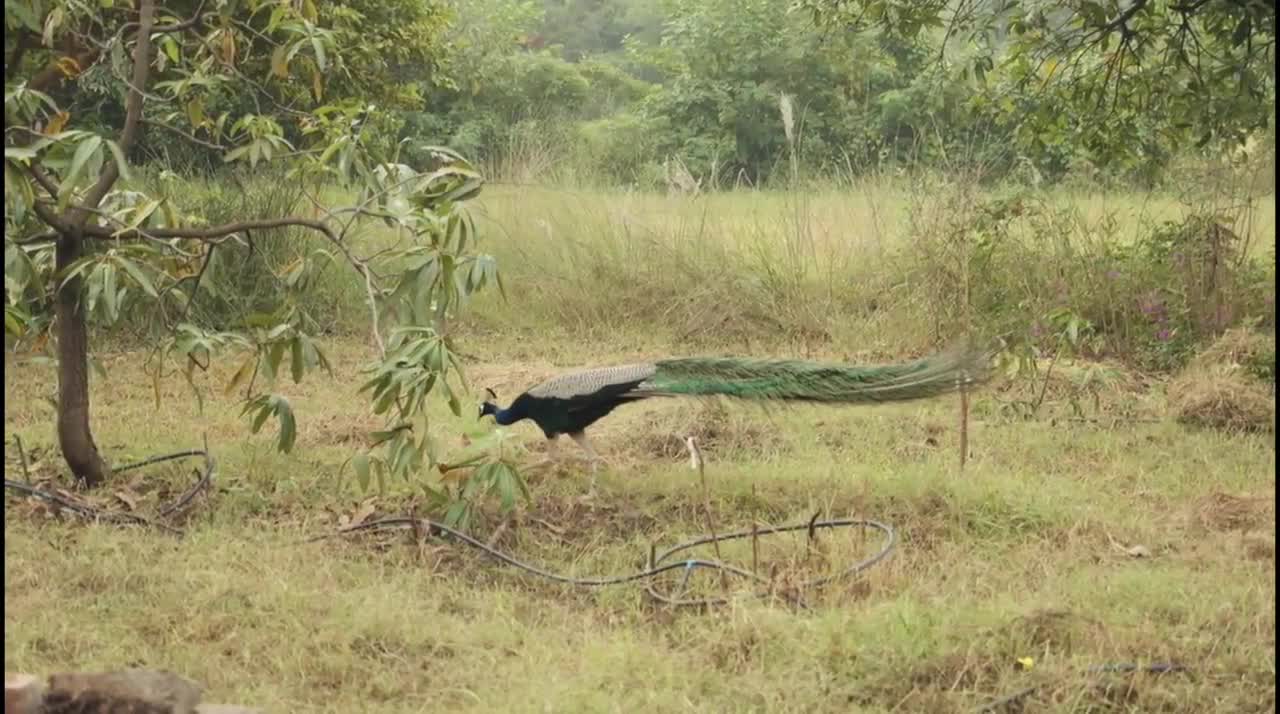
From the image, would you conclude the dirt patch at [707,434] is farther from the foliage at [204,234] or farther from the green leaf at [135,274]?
the green leaf at [135,274]

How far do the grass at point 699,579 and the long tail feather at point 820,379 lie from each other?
1.03ft

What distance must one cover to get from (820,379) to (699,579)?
1084 mm

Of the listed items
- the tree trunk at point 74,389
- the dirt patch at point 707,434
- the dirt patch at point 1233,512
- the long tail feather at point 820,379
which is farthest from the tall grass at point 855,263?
the tree trunk at point 74,389

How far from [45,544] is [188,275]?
45.4 inches

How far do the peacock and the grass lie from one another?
30 cm

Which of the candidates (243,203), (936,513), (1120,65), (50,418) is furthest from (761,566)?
(243,203)

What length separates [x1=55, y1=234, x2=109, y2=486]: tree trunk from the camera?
4574 mm

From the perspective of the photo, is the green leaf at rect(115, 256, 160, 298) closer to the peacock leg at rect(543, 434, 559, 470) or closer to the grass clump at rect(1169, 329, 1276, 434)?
the peacock leg at rect(543, 434, 559, 470)

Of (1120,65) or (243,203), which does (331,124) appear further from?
(243,203)

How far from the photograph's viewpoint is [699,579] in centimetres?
386

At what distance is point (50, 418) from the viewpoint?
5.95 meters

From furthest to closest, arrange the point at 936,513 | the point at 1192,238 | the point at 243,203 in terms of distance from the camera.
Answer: the point at 243,203, the point at 1192,238, the point at 936,513

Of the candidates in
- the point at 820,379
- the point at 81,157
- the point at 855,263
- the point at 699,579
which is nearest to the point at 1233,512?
the point at 820,379

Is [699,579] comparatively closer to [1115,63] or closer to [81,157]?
[81,157]
